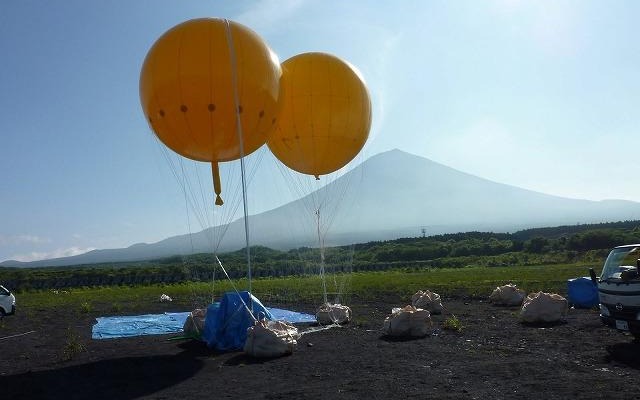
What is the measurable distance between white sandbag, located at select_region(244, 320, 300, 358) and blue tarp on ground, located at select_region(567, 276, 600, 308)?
980cm

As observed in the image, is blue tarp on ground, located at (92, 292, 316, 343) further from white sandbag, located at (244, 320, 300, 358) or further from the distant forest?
the distant forest

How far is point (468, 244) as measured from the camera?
74.1m

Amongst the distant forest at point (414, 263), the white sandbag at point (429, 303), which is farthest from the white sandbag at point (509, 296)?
the distant forest at point (414, 263)

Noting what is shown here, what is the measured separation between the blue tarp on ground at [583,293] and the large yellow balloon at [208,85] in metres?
11.1

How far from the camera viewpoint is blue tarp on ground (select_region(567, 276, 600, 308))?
16.2 metres

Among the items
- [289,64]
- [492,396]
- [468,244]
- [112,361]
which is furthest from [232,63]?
[468,244]

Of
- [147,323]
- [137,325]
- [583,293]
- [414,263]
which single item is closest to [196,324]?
[137,325]

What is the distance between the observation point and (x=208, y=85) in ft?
35.2

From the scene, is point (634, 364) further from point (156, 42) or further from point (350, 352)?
point (156, 42)

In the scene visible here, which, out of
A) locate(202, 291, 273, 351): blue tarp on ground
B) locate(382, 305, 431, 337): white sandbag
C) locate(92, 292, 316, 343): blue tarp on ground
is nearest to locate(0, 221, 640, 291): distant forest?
locate(92, 292, 316, 343): blue tarp on ground

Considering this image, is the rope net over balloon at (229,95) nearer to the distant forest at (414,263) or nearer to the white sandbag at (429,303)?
the white sandbag at (429,303)

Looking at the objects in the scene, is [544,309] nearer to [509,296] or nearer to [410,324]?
[410,324]

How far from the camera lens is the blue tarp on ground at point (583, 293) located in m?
16.2

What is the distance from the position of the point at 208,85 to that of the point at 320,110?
383 centimetres
